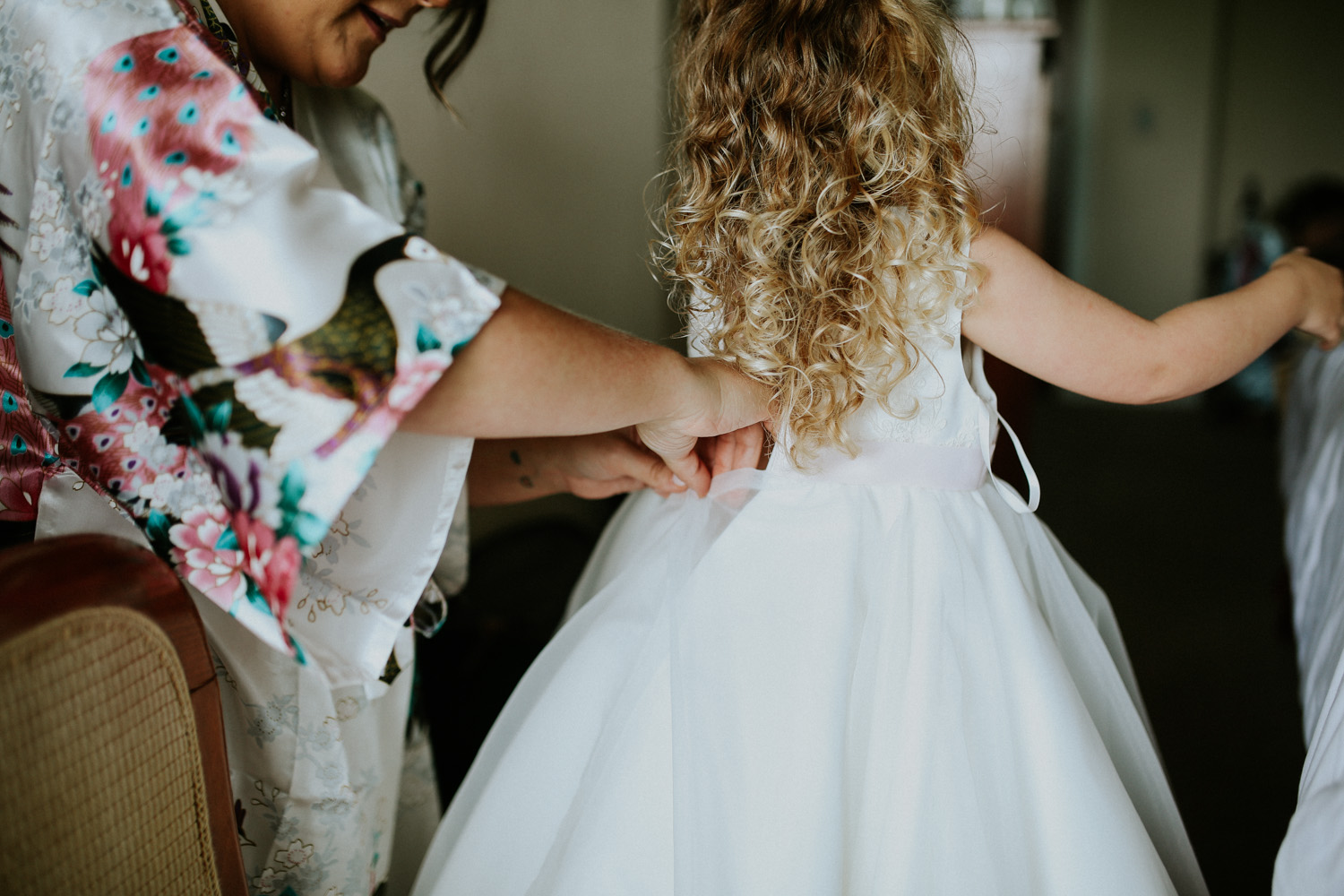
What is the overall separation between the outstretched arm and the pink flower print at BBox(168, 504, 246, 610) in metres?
0.16

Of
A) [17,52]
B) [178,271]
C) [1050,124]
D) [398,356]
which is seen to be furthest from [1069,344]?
[1050,124]

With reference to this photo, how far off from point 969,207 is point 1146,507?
2804 mm

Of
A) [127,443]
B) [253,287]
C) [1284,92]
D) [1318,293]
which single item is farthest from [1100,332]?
[1284,92]

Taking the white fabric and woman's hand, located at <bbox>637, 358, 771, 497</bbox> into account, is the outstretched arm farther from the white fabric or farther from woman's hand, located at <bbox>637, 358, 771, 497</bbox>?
the white fabric

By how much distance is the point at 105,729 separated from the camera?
488 millimetres

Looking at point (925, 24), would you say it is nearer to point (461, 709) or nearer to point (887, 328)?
point (887, 328)

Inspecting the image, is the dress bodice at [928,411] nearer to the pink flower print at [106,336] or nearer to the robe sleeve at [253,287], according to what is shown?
the robe sleeve at [253,287]

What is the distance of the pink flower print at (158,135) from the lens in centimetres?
52

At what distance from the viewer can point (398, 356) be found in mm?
523

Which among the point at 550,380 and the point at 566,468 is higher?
the point at 550,380

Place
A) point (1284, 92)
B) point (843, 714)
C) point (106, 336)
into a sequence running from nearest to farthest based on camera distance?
1. point (106, 336)
2. point (843, 714)
3. point (1284, 92)

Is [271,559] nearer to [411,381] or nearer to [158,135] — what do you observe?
[411,381]

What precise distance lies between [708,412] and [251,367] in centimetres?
34

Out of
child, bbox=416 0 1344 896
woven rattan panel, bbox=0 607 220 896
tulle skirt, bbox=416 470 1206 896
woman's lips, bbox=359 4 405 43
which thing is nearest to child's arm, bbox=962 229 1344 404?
child, bbox=416 0 1344 896
